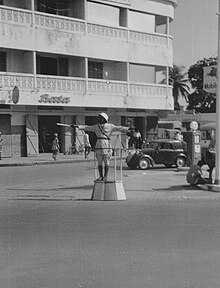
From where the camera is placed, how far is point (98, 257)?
5.77 meters

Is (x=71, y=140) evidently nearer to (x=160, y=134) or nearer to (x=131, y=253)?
(x=160, y=134)

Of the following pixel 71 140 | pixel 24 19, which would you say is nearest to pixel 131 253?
pixel 24 19

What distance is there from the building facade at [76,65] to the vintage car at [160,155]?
8.72 m

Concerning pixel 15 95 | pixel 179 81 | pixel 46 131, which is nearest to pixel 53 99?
pixel 46 131

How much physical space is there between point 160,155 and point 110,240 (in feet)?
44.5

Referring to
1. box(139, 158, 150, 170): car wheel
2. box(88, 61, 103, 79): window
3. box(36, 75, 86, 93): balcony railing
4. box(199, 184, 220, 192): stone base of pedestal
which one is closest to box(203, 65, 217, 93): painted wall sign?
box(199, 184, 220, 192): stone base of pedestal

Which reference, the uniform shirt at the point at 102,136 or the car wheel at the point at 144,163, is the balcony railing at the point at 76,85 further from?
the uniform shirt at the point at 102,136

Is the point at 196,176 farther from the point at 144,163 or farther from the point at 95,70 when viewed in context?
the point at 95,70

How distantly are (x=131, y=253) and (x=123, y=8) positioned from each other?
1102 inches

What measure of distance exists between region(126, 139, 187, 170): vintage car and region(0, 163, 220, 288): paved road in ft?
24.6

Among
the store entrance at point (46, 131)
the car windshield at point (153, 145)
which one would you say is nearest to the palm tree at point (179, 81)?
the store entrance at point (46, 131)

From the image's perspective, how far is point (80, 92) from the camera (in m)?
29.3

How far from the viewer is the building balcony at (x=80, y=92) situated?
1031 inches

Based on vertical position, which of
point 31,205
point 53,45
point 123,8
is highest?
point 123,8
